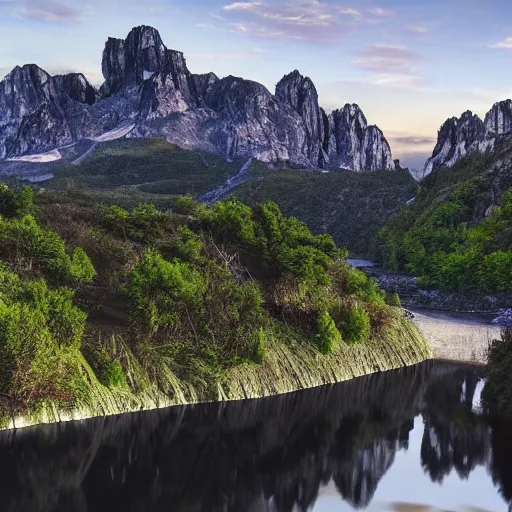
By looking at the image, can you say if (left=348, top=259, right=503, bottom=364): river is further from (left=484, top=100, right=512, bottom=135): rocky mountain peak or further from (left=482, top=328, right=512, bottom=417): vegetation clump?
(left=484, top=100, right=512, bottom=135): rocky mountain peak

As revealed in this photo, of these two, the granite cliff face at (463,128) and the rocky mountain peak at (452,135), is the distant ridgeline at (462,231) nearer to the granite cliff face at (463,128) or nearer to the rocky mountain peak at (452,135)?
the rocky mountain peak at (452,135)

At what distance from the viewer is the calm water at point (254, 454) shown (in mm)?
23016

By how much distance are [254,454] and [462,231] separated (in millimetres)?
58829

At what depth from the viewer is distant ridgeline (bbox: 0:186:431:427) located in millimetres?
27625

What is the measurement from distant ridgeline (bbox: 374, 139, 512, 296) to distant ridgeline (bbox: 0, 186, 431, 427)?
22.9 m

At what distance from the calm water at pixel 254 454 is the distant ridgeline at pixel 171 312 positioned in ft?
3.93

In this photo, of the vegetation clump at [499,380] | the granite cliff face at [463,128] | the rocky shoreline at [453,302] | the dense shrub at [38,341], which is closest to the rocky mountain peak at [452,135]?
the granite cliff face at [463,128]

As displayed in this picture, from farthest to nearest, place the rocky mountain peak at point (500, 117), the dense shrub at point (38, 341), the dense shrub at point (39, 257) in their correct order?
the rocky mountain peak at point (500, 117)
the dense shrub at point (39, 257)
the dense shrub at point (38, 341)

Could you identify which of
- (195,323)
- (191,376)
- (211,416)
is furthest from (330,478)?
(195,323)

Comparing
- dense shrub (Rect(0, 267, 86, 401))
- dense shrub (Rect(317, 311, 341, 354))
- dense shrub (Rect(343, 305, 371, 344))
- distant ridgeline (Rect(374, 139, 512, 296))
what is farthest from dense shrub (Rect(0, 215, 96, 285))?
distant ridgeline (Rect(374, 139, 512, 296))

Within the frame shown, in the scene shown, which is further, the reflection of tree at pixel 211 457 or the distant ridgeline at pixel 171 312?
the distant ridgeline at pixel 171 312

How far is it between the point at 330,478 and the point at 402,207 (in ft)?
319

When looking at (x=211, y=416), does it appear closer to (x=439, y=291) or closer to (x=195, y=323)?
(x=195, y=323)

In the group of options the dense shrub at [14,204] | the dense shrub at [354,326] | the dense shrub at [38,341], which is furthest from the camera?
the dense shrub at [14,204]
